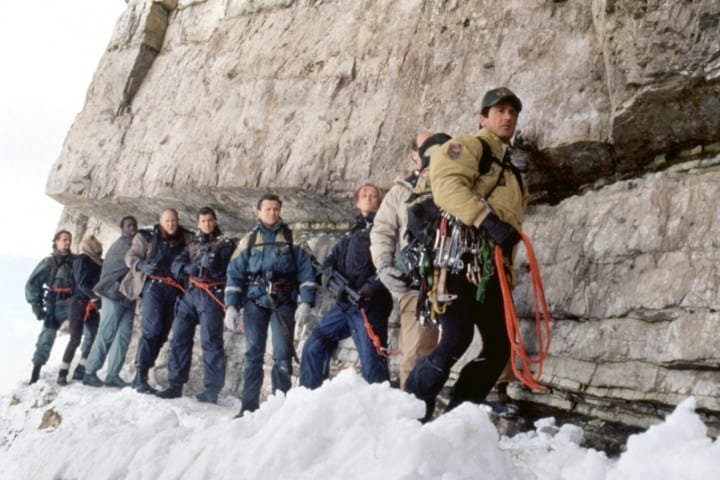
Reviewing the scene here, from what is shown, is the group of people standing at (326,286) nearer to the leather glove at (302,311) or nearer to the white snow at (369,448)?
the leather glove at (302,311)

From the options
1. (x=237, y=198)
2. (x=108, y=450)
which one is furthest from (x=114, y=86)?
(x=108, y=450)

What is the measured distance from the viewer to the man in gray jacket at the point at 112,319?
9.61 meters

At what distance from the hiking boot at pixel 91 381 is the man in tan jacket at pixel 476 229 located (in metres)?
6.85

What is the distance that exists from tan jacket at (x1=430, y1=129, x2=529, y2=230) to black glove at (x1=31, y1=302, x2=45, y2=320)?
854cm

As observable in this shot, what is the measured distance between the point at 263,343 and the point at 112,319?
3880 mm

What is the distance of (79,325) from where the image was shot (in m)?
10.2

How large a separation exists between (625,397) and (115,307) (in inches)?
305

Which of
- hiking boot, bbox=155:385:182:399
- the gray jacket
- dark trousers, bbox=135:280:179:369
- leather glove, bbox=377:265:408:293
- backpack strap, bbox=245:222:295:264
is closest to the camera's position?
leather glove, bbox=377:265:408:293

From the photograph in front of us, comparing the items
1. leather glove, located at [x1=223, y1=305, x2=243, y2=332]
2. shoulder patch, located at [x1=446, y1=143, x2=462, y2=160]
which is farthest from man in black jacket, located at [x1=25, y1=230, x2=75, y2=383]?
shoulder patch, located at [x1=446, y1=143, x2=462, y2=160]

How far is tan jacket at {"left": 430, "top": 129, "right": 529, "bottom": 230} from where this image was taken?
15.0ft

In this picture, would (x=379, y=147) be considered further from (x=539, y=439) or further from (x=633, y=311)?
(x=539, y=439)

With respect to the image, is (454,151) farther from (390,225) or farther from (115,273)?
(115,273)

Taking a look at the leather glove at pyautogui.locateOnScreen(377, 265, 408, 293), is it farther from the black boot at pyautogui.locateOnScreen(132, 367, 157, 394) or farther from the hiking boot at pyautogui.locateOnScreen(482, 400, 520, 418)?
the black boot at pyautogui.locateOnScreen(132, 367, 157, 394)

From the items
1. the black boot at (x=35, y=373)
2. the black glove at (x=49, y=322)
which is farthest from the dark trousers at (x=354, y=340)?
the black boot at (x=35, y=373)
